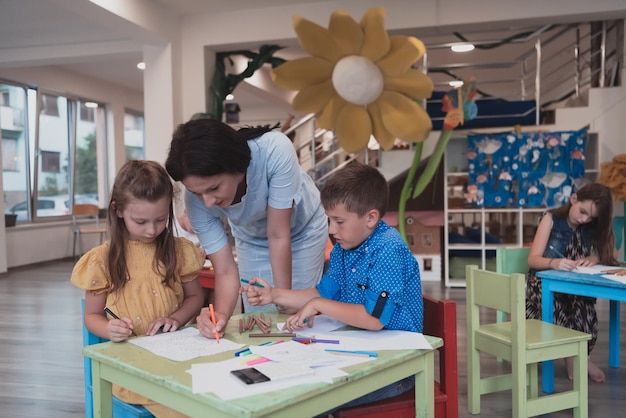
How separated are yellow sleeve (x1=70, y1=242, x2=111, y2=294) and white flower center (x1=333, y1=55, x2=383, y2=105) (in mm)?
1727

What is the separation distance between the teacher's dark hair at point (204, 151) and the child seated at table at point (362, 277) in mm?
270

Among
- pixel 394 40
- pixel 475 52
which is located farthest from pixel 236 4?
pixel 475 52

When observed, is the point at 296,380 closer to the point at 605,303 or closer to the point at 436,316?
the point at 436,316

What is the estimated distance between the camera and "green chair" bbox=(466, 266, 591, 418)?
2051 millimetres

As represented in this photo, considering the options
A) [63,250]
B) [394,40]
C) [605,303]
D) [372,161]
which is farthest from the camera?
[63,250]

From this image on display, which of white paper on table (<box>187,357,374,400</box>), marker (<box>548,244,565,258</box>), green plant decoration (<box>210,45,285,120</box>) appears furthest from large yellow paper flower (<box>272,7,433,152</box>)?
green plant decoration (<box>210,45,285,120</box>)

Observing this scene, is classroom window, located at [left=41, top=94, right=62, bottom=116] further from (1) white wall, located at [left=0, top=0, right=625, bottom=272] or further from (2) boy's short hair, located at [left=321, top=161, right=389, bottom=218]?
(2) boy's short hair, located at [left=321, top=161, right=389, bottom=218]

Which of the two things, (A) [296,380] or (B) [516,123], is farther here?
(B) [516,123]

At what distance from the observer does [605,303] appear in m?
4.43

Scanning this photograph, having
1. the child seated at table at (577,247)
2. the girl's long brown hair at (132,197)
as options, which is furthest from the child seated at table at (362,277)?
the child seated at table at (577,247)

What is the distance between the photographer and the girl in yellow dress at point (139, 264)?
1542mm

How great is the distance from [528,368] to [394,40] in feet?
5.82

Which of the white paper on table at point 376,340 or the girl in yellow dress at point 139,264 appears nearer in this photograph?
the white paper on table at point 376,340

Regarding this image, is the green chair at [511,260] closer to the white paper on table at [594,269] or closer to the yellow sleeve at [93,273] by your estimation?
the white paper on table at [594,269]
